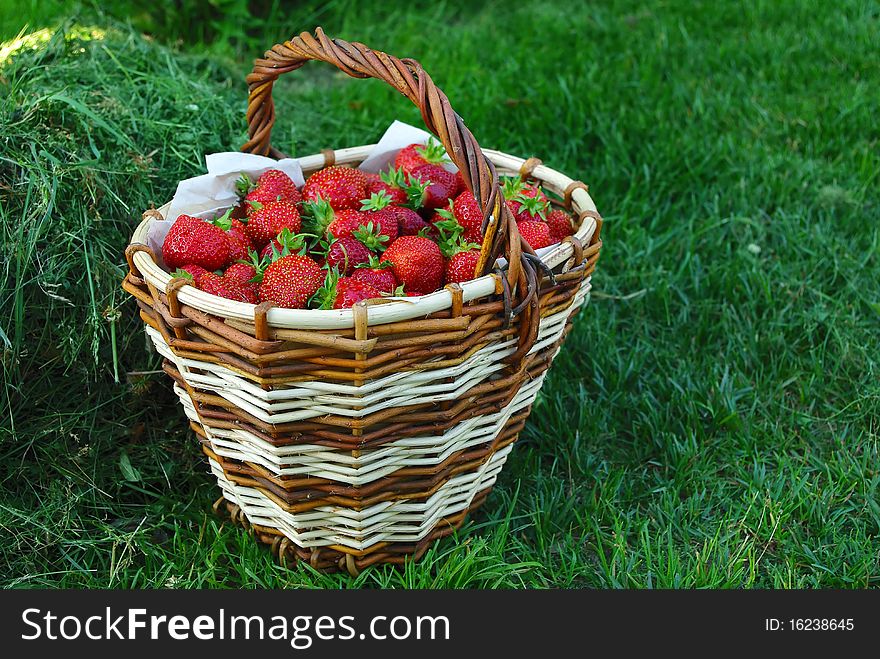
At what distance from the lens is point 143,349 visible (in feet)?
6.60

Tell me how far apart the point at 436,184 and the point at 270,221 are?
0.36 meters

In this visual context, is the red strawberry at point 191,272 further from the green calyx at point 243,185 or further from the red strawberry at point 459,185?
the red strawberry at point 459,185

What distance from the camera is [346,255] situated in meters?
1.64

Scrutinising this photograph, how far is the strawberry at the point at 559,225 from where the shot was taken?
184 cm

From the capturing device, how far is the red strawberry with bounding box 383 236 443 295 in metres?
1.60

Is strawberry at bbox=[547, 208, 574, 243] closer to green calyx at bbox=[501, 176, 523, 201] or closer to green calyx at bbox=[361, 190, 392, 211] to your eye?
green calyx at bbox=[501, 176, 523, 201]

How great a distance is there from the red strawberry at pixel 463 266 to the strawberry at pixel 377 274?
4.2 inches

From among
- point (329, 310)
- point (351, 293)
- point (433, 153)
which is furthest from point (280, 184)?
point (329, 310)

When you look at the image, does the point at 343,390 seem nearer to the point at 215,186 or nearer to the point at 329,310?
the point at 329,310

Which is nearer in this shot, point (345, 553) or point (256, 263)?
point (256, 263)

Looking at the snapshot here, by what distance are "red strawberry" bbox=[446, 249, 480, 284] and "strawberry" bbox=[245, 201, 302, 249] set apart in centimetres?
35

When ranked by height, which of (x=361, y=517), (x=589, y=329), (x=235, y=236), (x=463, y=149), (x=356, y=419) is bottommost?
(x=589, y=329)

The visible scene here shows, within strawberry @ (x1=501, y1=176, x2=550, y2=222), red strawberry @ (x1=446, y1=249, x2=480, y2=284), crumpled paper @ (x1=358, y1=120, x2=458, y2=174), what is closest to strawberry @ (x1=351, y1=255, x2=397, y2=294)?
red strawberry @ (x1=446, y1=249, x2=480, y2=284)

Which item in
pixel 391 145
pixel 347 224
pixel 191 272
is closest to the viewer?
pixel 191 272
